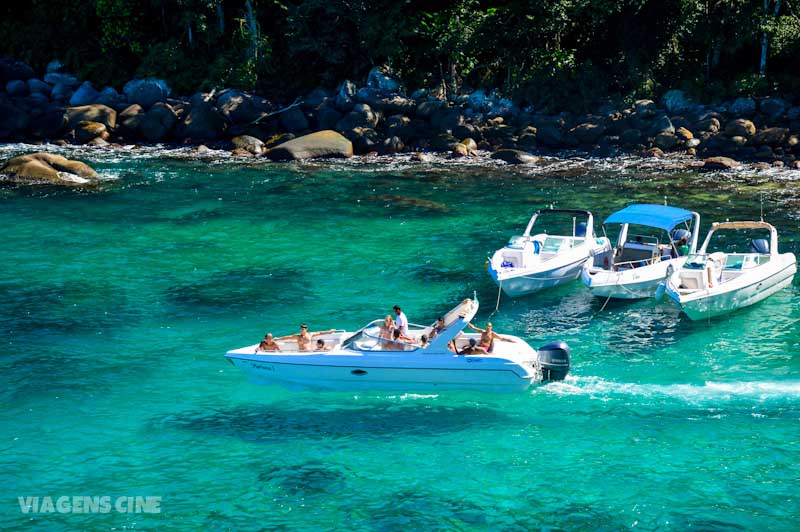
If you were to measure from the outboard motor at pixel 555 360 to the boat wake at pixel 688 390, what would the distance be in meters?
0.54

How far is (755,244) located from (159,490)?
2078cm

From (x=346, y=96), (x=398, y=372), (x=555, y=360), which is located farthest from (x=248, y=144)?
(x=555, y=360)

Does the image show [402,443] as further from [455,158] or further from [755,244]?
[455,158]

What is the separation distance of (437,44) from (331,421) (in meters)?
40.7

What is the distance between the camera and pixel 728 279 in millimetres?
28000

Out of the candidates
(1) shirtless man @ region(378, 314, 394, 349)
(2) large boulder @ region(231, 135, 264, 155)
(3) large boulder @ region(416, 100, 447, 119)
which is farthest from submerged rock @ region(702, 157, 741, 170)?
(1) shirtless man @ region(378, 314, 394, 349)

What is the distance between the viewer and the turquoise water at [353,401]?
Answer: 17656mm

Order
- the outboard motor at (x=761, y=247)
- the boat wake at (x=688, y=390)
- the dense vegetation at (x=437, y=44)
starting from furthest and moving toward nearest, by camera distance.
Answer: the dense vegetation at (x=437, y=44), the outboard motor at (x=761, y=247), the boat wake at (x=688, y=390)

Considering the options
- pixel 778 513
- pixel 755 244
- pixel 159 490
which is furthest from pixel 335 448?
pixel 755 244

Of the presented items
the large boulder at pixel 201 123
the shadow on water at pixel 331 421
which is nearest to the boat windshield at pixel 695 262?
the shadow on water at pixel 331 421

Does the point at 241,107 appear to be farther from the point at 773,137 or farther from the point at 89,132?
the point at 773,137

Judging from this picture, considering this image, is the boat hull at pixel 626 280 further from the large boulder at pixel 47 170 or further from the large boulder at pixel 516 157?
the large boulder at pixel 47 170

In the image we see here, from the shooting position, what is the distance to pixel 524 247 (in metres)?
30.0

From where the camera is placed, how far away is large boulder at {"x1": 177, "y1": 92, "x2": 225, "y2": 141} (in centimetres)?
5466
